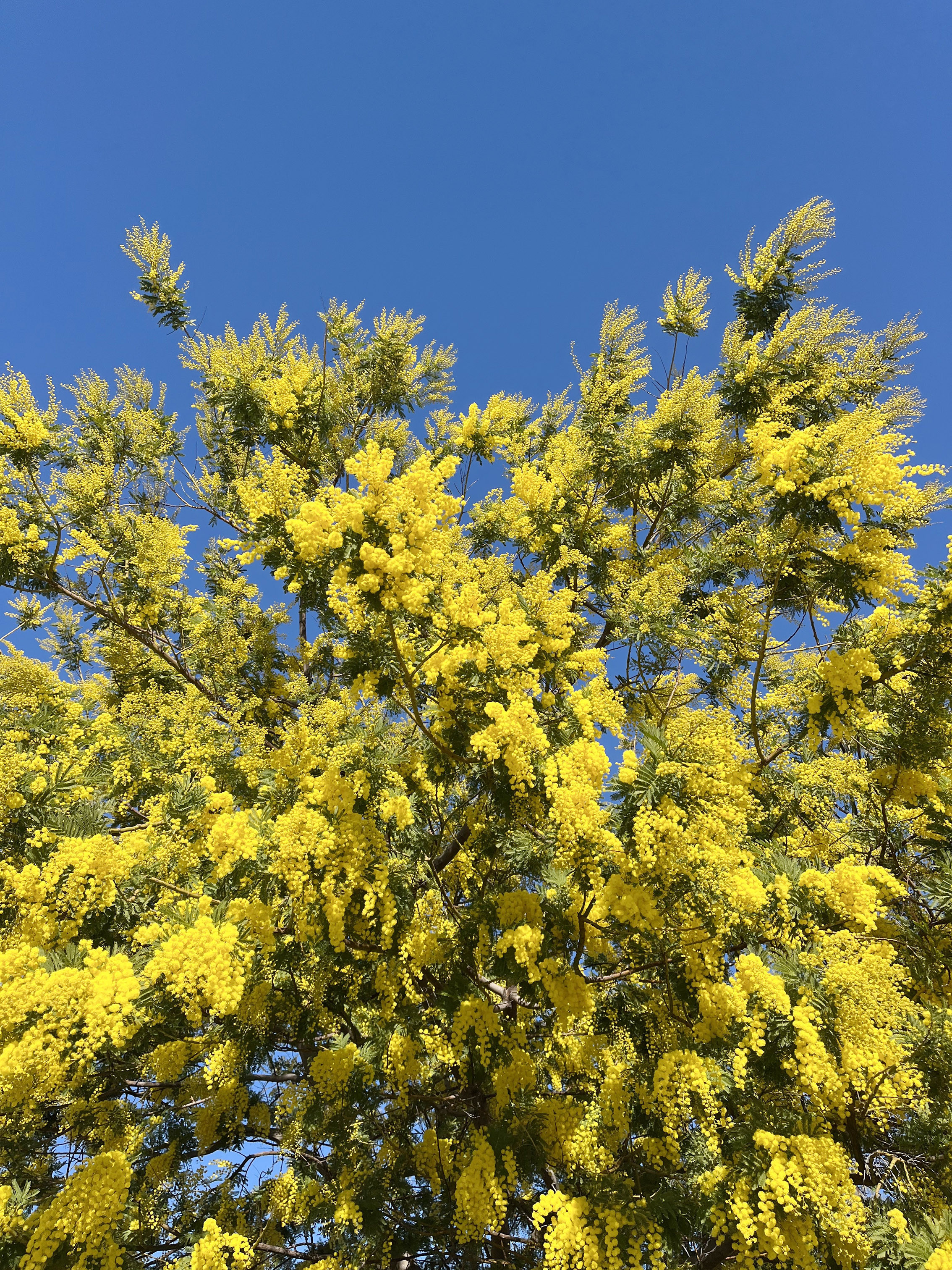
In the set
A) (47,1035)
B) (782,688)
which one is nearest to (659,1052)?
(782,688)

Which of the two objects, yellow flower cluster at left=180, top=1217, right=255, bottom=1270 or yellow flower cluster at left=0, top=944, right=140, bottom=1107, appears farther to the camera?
yellow flower cluster at left=180, top=1217, right=255, bottom=1270

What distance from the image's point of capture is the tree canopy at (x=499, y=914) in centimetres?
391

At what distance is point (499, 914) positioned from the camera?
16.1 ft

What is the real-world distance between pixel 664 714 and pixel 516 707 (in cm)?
308

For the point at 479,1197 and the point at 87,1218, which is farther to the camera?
the point at 479,1197

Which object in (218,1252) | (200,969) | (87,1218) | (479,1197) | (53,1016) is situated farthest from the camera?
(218,1252)

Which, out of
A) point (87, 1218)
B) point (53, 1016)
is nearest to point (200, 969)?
point (53, 1016)

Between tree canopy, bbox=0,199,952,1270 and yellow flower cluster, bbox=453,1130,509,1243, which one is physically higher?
Answer: tree canopy, bbox=0,199,952,1270

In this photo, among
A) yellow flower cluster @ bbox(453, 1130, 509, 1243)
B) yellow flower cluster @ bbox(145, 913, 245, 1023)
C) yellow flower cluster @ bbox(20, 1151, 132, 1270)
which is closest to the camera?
yellow flower cluster @ bbox(145, 913, 245, 1023)

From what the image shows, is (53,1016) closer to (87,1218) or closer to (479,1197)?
(87,1218)

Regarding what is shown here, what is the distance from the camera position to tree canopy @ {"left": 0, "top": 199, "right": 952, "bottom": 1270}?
12.8ft

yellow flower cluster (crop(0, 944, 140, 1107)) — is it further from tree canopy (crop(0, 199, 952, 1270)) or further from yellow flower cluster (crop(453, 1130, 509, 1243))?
yellow flower cluster (crop(453, 1130, 509, 1243))

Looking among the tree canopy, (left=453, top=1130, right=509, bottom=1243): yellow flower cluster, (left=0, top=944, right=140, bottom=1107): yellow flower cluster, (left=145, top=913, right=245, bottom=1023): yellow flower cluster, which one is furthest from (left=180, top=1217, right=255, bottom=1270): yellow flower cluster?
(left=145, top=913, right=245, bottom=1023): yellow flower cluster

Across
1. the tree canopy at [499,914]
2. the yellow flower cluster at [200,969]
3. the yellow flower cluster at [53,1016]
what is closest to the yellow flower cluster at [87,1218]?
the tree canopy at [499,914]
